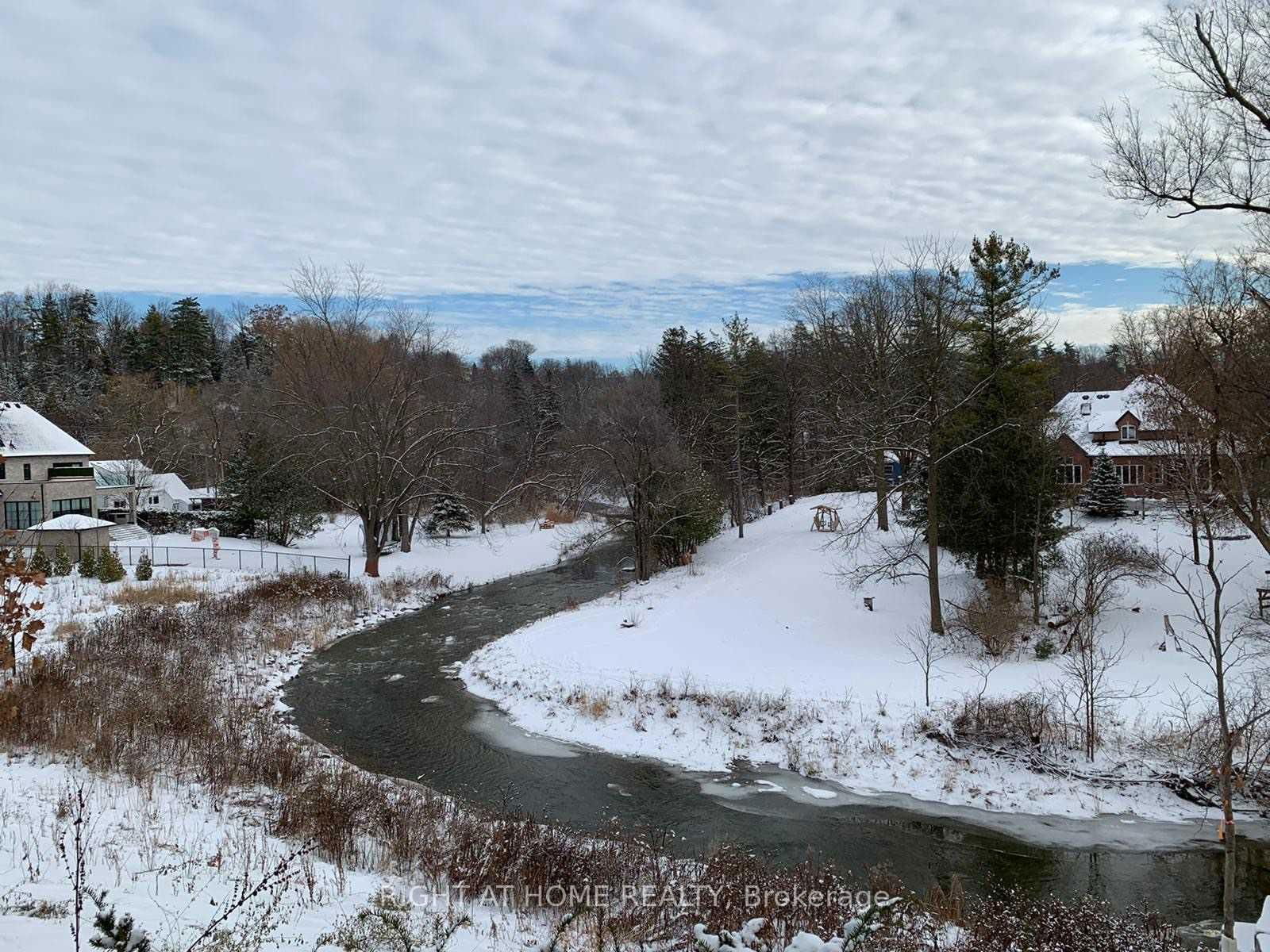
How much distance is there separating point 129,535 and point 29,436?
6.19 metres

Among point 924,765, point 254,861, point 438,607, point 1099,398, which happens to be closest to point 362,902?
point 254,861

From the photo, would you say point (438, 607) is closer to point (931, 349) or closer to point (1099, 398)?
point (931, 349)

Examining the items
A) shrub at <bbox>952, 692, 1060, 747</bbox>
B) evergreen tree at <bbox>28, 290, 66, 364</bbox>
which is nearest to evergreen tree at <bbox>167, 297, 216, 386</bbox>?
evergreen tree at <bbox>28, 290, 66, 364</bbox>

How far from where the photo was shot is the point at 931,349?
18547 mm

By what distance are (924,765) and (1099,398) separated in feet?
153

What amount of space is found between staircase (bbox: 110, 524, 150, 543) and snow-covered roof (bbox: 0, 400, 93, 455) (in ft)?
13.6

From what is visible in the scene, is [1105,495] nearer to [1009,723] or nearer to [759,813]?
[1009,723]

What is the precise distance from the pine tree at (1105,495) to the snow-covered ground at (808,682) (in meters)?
10.3

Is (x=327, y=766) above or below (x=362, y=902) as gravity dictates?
below

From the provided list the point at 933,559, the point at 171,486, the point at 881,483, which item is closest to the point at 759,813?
the point at 933,559

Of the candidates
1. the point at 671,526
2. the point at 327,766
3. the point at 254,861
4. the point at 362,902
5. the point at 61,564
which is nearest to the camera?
the point at 362,902

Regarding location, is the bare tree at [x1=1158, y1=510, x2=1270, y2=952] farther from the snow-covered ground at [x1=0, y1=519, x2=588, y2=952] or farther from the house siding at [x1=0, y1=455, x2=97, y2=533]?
the house siding at [x1=0, y1=455, x2=97, y2=533]

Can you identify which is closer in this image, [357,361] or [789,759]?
[789,759]

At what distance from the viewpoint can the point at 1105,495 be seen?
115ft
